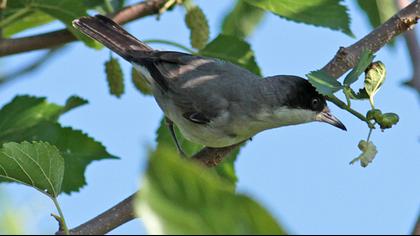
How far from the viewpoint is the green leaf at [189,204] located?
1074 millimetres

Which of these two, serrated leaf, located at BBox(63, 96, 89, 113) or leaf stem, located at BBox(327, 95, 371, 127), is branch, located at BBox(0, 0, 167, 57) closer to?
serrated leaf, located at BBox(63, 96, 89, 113)

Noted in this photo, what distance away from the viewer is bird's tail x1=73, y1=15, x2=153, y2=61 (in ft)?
13.7

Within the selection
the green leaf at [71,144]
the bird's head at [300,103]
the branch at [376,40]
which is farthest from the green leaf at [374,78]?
the green leaf at [71,144]

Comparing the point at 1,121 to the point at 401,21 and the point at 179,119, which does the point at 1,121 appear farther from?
the point at 401,21

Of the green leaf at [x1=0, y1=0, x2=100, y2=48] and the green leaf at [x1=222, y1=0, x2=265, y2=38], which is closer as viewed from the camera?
the green leaf at [x1=0, y1=0, x2=100, y2=48]

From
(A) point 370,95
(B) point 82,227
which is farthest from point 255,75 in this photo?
(B) point 82,227

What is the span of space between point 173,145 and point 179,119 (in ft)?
0.58

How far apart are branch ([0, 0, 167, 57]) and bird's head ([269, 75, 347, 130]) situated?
0.87 meters

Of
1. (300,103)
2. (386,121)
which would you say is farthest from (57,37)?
(386,121)

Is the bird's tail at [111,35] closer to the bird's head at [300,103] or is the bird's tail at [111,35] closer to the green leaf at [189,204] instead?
the bird's head at [300,103]

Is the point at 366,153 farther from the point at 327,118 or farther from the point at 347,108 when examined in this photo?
the point at 327,118

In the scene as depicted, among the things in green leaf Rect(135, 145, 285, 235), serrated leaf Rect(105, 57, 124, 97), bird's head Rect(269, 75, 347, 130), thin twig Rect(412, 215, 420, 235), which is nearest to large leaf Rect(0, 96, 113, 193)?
serrated leaf Rect(105, 57, 124, 97)

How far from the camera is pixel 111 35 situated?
14.5ft

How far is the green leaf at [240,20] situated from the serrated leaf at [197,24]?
78 centimetres
